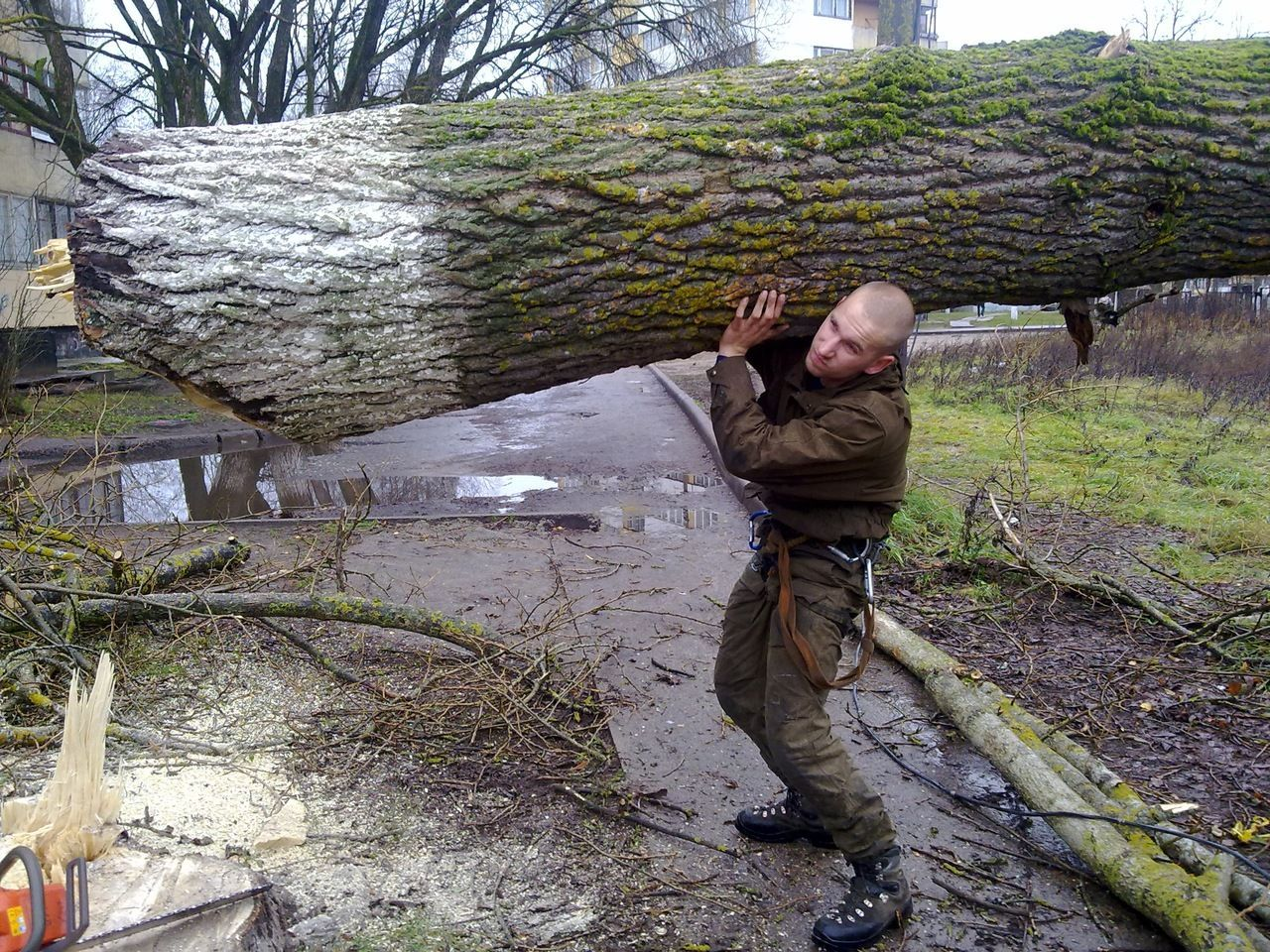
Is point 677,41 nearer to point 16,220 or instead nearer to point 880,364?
point 16,220

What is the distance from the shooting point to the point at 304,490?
916 cm

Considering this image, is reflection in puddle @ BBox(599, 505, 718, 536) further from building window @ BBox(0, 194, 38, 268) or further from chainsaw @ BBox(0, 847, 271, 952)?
building window @ BBox(0, 194, 38, 268)

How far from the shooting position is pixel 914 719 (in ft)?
14.1

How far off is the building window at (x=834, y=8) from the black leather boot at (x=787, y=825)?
144 ft

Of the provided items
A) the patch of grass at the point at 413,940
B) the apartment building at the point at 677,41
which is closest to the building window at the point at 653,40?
the apartment building at the point at 677,41

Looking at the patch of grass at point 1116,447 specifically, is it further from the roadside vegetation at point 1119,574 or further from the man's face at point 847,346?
the man's face at point 847,346

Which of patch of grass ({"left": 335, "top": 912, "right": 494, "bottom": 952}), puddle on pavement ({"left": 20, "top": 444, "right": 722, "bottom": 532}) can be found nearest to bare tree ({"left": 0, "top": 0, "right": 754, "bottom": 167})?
puddle on pavement ({"left": 20, "top": 444, "right": 722, "bottom": 532})

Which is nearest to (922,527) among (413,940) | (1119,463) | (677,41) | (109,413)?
(1119,463)

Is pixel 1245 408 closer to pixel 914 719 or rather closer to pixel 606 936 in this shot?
pixel 914 719

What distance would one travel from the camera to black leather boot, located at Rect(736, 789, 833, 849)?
3.27m

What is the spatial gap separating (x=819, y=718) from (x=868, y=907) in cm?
54

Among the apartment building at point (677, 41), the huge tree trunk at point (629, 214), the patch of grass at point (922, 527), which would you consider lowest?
the patch of grass at point (922, 527)

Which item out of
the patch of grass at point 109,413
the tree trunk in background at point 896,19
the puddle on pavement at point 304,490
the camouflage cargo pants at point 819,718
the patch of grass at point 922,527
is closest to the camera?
the camouflage cargo pants at point 819,718

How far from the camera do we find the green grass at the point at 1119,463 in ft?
21.6
